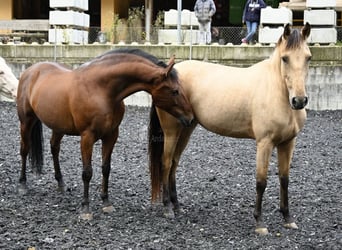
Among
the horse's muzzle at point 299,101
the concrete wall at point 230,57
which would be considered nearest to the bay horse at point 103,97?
the horse's muzzle at point 299,101

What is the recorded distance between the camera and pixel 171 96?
21.4 ft

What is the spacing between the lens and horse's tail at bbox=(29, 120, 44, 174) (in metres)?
8.09

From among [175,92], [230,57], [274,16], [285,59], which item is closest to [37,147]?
[175,92]

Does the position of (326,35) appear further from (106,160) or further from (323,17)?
(106,160)

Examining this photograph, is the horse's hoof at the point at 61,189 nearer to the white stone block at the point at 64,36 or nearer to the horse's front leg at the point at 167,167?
the horse's front leg at the point at 167,167

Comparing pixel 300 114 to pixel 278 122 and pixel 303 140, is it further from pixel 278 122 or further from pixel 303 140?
pixel 303 140

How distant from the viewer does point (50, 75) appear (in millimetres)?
7332

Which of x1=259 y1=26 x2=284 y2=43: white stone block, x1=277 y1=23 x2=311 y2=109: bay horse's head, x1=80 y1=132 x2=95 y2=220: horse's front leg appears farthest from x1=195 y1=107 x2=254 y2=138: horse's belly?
x1=259 y1=26 x2=284 y2=43: white stone block

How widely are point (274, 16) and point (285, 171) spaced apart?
10.7 meters

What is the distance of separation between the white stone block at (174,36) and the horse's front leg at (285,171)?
35.6ft

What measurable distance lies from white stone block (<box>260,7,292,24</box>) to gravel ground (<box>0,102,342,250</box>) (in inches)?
211

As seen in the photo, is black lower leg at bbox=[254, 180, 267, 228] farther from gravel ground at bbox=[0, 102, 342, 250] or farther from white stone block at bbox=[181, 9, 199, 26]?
white stone block at bbox=[181, 9, 199, 26]

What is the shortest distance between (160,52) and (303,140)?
5.23 m

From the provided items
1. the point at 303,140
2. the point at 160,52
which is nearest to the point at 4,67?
the point at 303,140
